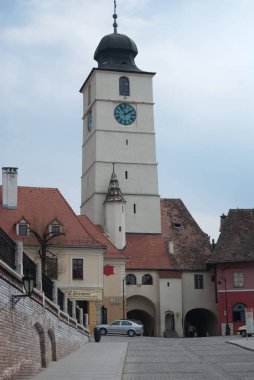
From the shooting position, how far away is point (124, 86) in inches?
2901

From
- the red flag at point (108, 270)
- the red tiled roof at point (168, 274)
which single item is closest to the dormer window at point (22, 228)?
the red flag at point (108, 270)

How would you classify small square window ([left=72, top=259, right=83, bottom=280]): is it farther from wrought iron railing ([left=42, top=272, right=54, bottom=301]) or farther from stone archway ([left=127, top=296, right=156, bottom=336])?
wrought iron railing ([left=42, top=272, right=54, bottom=301])

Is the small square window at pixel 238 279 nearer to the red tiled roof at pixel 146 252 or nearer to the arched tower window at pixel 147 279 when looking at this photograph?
the red tiled roof at pixel 146 252

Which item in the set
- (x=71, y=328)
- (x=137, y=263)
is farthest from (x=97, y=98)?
(x=71, y=328)

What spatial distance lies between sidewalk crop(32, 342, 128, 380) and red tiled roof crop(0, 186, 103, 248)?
2416 cm

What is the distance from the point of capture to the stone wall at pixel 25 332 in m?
14.6

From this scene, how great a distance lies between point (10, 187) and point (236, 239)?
75.9 feet

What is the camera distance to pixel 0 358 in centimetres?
1391

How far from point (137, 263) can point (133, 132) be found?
14.6 metres

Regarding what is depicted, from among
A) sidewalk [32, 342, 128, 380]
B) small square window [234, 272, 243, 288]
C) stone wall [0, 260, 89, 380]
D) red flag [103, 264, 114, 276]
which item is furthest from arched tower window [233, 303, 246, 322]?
stone wall [0, 260, 89, 380]

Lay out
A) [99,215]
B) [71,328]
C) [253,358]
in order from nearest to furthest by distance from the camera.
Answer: [253,358]
[71,328]
[99,215]

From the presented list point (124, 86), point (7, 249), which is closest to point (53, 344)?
point (7, 249)

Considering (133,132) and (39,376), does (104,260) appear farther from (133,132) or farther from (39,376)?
(39,376)

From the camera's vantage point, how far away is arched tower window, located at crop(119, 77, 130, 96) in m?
73.5
